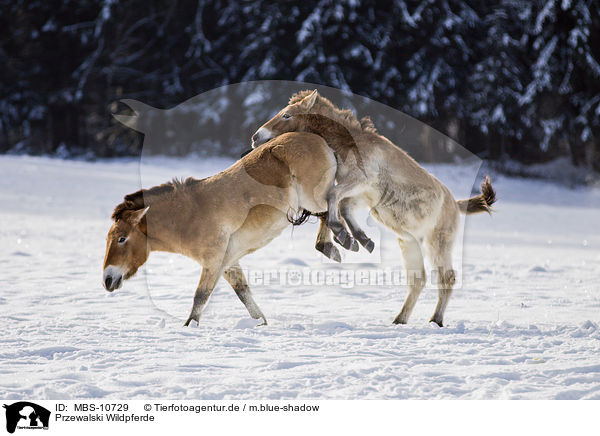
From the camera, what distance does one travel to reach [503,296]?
8133 millimetres

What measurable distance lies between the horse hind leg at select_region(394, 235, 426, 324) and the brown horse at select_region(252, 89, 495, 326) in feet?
0.04

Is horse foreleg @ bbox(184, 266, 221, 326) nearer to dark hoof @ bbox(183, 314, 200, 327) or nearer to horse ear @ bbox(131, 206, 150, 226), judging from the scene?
A: dark hoof @ bbox(183, 314, 200, 327)

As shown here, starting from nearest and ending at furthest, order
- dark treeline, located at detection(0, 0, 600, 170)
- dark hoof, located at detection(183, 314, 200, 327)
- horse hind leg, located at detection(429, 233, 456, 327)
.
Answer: dark hoof, located at detection(183, 314, 200, 327), horse hind leg, located at detection(429, 233, 456, 327), dark treeline, located at detection(0, 0, 600, 170)

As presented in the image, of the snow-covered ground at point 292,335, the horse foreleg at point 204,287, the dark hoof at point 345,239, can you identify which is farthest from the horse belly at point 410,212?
the horse foreleg at point 204,287

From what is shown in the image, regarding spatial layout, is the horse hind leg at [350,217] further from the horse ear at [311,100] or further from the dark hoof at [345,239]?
the horse ear at [311,100]

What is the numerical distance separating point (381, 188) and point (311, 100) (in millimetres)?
1221

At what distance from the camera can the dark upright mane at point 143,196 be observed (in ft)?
19.6

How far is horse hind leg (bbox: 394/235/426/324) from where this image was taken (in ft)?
21.7

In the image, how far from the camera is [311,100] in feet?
21.3

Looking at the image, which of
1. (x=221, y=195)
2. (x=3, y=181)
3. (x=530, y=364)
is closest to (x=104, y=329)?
(x=221, y=195)

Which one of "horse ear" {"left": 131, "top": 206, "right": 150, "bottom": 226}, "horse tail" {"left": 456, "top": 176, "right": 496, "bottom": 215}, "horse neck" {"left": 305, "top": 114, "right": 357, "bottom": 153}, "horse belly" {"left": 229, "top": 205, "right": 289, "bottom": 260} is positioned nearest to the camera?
"horse ear" {"left": 131, "top": 206, "right": 150, "bottom": 226}

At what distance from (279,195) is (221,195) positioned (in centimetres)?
60

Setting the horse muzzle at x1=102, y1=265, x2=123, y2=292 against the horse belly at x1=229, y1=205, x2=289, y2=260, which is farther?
the horse belly at x1=229, y1=205, x2=289, y2=260
